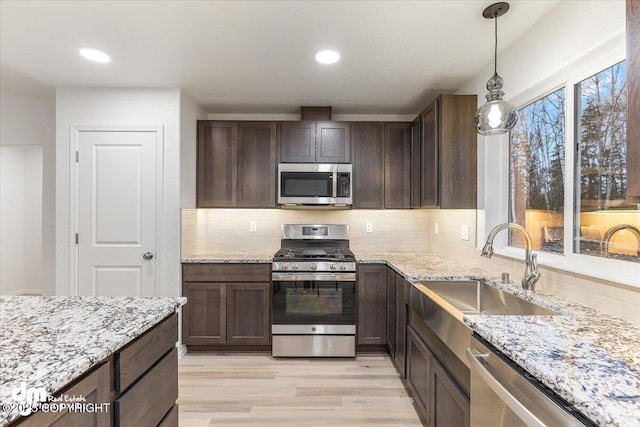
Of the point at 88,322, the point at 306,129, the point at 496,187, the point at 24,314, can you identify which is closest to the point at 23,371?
the point at 88,322

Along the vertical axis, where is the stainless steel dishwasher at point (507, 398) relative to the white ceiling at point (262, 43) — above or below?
below

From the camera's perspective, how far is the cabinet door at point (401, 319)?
2.29 m

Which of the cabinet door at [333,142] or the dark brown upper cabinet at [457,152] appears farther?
the cabinet door at [333,142]

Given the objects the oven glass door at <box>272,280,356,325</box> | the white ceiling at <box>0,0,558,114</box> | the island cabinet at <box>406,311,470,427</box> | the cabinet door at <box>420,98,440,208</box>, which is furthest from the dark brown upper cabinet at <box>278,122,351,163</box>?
the island cabinet at <box>406,311,470,427</box>

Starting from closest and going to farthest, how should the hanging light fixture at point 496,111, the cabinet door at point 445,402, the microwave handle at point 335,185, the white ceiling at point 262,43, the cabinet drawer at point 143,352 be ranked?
1. the cabinet drawer at point 143,352
2. the cabinet door at point 445,402
3. the hanging light fixture at point 496,111
4. the white ceiling at point 262,43
5. the microwave handle at point 335,185

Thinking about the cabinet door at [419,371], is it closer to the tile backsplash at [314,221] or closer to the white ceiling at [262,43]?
the tile backsplash at [314,221]

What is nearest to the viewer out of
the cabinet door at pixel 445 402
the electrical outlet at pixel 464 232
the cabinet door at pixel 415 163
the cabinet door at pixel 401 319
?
the cabinet door at pixel 445 402

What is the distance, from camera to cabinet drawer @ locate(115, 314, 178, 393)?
104 cm

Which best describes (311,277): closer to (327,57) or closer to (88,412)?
(327,57)

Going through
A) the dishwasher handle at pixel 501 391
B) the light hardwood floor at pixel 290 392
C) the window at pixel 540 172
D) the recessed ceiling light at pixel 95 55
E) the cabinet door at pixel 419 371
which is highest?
the recessed ceiling light at pixel 95 55

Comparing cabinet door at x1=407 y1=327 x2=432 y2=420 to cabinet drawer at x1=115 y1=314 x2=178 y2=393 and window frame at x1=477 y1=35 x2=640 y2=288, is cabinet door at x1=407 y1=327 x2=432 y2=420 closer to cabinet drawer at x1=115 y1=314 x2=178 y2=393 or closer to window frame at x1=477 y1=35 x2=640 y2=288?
window frame at x1=477 y1=35 x2=640 y2=288

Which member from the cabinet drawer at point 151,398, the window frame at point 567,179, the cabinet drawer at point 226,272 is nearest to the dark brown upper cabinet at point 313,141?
the cabinet drawer at point 226,272

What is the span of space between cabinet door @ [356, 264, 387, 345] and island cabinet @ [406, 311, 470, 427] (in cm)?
65

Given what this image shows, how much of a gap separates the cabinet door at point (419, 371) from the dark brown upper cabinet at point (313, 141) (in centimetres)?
183
